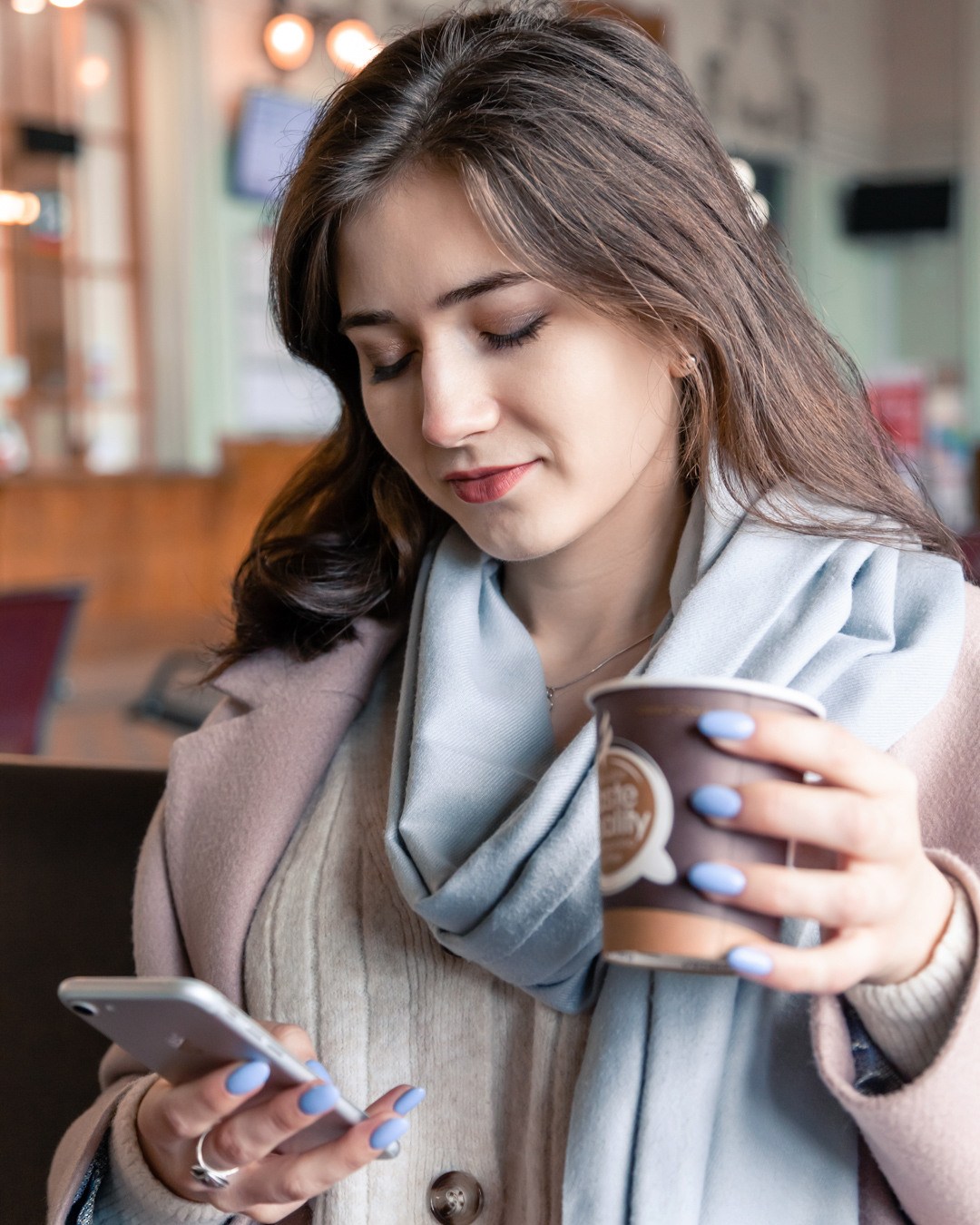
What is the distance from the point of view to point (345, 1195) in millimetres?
1094

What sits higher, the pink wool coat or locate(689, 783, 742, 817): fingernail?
locate(689, 783, 742, 817): fingernail

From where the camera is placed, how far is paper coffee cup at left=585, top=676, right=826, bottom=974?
26.5 inches

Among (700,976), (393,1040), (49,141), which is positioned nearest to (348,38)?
(49,141)

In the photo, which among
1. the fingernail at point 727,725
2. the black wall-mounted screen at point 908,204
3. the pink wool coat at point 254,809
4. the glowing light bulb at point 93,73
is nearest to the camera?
the fingernail at point 727,725

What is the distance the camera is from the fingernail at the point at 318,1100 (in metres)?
0.78

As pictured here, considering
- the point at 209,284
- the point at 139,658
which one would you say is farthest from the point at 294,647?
the point at 209,284

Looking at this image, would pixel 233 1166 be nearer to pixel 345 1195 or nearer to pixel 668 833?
pixel 345 1195

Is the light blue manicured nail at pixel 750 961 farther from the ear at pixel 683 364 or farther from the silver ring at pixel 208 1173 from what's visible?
the ear at pixel 683 364

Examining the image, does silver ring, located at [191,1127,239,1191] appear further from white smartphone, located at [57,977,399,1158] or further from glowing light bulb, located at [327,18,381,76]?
glowing light bulb, located at [327,18,381,76]

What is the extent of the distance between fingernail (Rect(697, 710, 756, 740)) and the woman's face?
0.41m

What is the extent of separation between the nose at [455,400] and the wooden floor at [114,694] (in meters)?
3.10

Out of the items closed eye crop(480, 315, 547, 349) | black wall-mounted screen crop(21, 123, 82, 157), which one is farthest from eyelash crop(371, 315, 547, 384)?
black wall-mounted screen crop(21, 123, 82, 157)

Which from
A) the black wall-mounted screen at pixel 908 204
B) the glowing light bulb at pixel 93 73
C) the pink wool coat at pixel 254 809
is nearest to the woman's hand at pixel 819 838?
the pink wool coat at pixel 254 809

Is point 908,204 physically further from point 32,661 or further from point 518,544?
point 518,544
